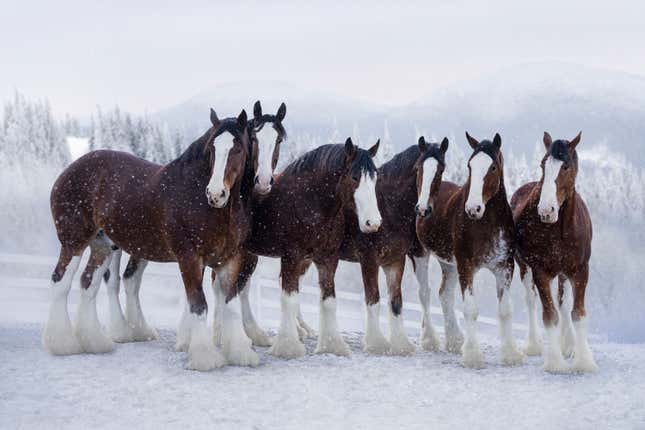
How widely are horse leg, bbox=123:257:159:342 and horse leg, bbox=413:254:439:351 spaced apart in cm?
328

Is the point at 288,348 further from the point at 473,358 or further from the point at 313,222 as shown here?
the point at 473,358

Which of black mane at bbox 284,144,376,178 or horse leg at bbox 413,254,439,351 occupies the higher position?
black mane at bbox 284,144,376,178

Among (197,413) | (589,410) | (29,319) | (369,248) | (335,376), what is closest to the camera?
(197,413)

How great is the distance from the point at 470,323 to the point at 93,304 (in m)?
4.14

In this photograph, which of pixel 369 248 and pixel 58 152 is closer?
pixel 369 248

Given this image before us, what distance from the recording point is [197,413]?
525 cm

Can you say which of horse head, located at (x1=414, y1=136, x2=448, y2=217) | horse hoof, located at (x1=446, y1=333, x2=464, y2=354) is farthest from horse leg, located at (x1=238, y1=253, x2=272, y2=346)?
horse hoof, located at (x1=446, y1=333, x2=464, y2=354)

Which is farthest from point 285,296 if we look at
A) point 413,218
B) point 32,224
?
point 32,224

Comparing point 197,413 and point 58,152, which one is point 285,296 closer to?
point 197,413

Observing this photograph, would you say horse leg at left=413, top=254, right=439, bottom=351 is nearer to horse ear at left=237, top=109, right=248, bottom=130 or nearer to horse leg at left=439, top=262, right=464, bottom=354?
horse leg at left=439, top=262, right=464, bottom=354

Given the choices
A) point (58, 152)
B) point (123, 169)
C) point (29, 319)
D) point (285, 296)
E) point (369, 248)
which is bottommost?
point (29, 319)

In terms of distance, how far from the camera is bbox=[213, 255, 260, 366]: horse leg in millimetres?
6734

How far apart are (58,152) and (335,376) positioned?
27.2m

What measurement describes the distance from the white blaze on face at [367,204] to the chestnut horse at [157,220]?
118 centimetres
